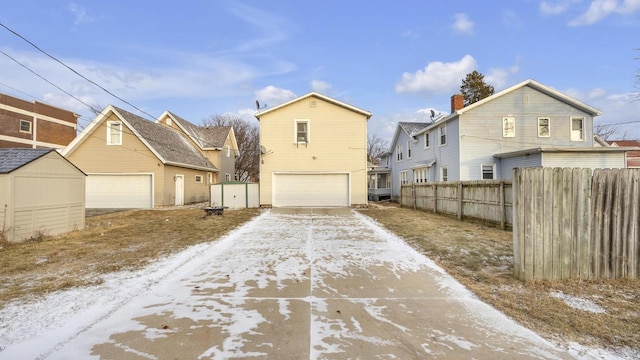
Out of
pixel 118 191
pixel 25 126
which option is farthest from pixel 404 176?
pixel 25 126

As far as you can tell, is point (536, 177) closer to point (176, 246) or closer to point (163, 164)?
point (176, 246)

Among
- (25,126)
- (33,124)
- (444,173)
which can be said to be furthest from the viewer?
(33,124)

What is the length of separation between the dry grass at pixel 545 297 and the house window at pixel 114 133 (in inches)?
760

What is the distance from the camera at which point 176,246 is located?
859 cm

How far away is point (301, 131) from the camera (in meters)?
21.0

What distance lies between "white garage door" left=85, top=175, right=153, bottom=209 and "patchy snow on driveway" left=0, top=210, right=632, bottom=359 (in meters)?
15.8

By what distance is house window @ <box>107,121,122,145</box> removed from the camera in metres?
21.1

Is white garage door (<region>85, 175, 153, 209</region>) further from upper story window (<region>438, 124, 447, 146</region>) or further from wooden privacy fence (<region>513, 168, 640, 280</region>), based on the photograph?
wooden privacy fence (<region>513, 168, 640, 280</region>)

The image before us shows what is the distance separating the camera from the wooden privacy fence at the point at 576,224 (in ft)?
18.0

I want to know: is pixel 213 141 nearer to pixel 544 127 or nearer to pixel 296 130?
pixel 296 130

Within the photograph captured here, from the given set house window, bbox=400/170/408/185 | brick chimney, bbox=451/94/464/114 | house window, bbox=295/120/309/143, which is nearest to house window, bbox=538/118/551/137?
brick chimney, bbox=451/94/464/114

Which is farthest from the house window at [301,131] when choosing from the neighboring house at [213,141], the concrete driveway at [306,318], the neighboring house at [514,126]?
the concrete driveway at [306,318]

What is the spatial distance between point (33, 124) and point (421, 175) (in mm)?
41875

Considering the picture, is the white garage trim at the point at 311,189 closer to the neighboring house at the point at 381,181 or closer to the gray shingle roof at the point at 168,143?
the gray shingle roof at the point at 168,143
